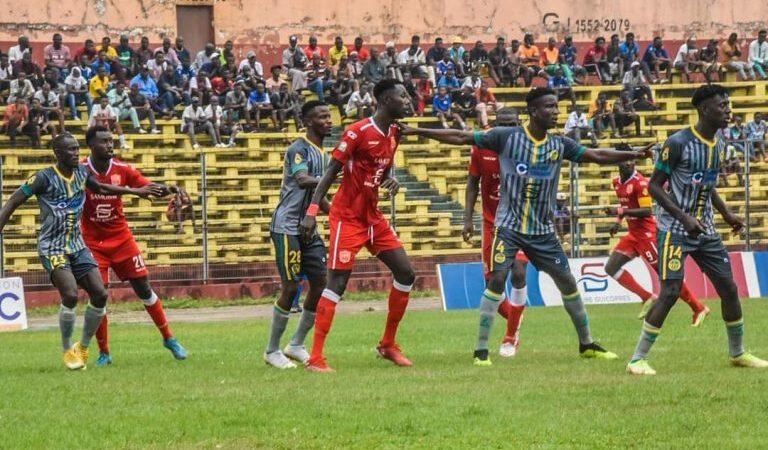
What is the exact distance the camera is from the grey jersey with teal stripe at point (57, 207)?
14.3m

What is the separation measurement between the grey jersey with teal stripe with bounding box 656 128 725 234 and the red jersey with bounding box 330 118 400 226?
8.07ft

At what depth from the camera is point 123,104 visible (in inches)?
1282

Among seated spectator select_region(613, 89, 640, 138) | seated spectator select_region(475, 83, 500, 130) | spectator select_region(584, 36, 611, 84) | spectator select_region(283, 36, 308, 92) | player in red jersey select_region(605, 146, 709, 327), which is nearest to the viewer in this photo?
player in red jersey select_region(605, 146, 709, 327)

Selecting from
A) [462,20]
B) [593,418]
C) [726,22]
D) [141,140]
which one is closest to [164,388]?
[593,418]

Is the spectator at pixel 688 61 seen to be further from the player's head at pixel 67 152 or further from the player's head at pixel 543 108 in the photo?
the player's head at pixel 67 152

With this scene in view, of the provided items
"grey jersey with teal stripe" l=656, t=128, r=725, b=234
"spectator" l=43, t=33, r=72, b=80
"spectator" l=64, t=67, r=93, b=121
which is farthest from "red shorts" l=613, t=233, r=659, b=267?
"spectator" l=43, t=33, r=72, b=80

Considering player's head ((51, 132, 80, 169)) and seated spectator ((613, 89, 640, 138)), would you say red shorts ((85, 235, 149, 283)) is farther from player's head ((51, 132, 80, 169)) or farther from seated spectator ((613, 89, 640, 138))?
seated spectator ((613, 89, 640, 138))

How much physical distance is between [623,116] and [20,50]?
14.4 meters

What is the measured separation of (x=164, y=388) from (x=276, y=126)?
22.3 m

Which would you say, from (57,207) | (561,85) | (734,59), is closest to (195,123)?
(561,85)

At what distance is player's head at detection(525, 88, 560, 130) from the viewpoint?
44.1 ft

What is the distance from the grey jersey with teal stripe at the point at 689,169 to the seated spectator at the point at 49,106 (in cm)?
2100

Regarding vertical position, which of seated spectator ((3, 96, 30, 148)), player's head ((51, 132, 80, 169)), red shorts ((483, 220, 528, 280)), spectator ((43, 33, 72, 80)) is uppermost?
spectator ((43, 33, 72, 80))

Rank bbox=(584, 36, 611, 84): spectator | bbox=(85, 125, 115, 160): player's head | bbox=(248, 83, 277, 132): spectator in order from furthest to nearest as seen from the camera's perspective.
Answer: bbox=(584, 36, 611, 84): spectator < bbox=(248, 83, 277, 132): spectator < bbox=(85, 125, 115, 160): player's head
